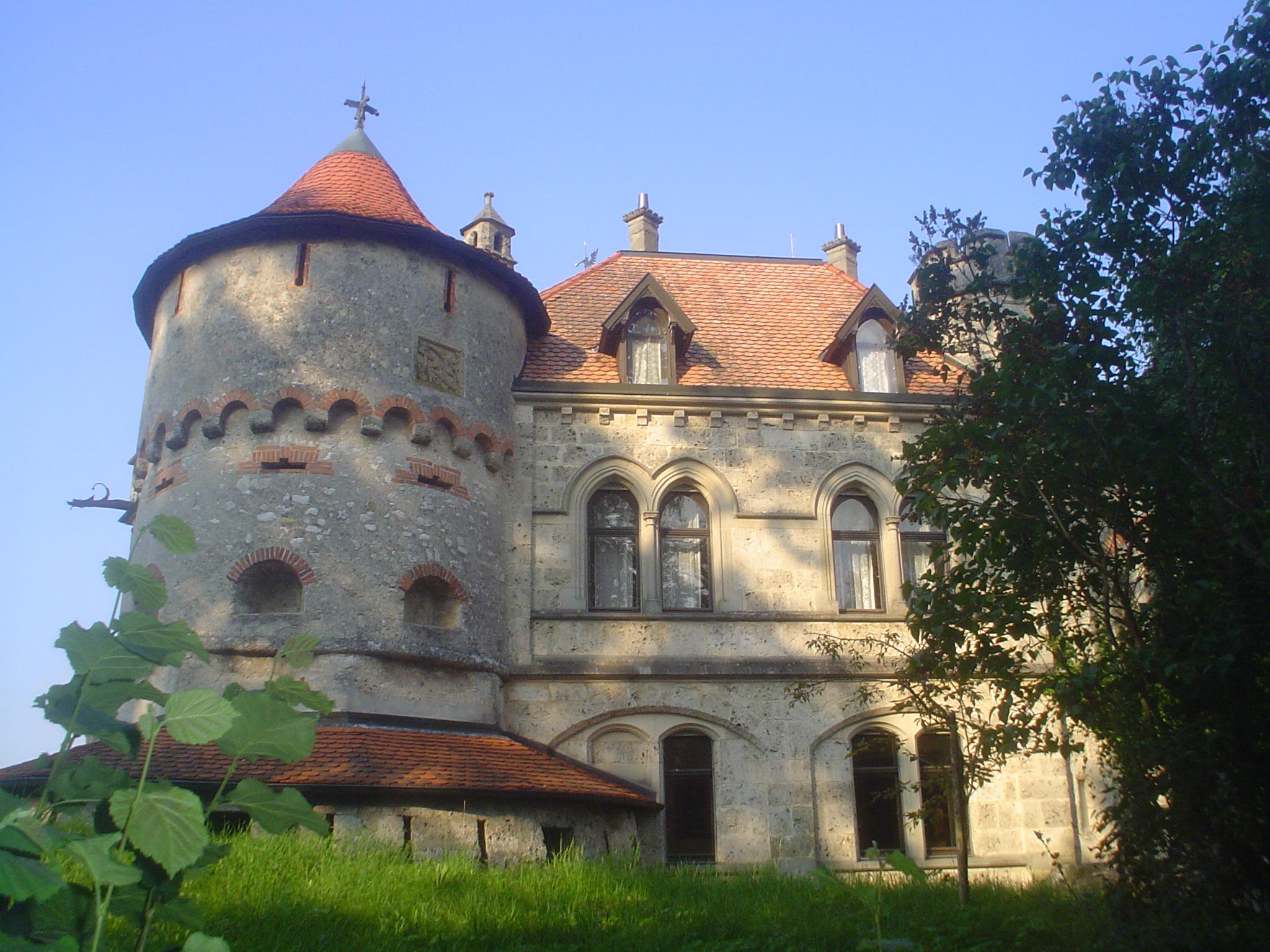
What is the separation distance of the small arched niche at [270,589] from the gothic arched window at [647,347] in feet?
18.9

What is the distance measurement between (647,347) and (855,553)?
14.2ft

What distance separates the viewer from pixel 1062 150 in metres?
9.53

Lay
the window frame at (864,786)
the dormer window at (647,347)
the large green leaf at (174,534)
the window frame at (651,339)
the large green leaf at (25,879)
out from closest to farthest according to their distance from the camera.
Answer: the large green leaf at (25,879) < the large green leaf at (174,534) < the window frame at (864,786) < the window frame at (651,339) < the dormer window at (647,347)

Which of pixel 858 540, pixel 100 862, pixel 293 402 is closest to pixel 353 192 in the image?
pixel 293 402

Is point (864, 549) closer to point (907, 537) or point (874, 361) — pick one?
point (907, 537)

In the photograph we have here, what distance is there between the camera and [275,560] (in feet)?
41.0

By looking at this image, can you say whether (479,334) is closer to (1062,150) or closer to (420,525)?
(420,525)

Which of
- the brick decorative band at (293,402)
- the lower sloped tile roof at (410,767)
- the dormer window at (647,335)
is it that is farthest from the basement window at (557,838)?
the dormer window at (647,335)

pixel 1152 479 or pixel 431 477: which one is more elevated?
pixel 431 477

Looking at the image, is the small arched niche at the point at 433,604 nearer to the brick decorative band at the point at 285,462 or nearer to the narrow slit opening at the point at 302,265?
the brick decorative band at the point at 285,462

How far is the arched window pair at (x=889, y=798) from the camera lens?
14.3 metres

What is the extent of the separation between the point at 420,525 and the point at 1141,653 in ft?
27.0

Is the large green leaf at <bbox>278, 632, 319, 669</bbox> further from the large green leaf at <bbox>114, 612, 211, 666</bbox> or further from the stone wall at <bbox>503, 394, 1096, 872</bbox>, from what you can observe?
the stone wall at <bbox>503, 394, 1096, 872</bbox>

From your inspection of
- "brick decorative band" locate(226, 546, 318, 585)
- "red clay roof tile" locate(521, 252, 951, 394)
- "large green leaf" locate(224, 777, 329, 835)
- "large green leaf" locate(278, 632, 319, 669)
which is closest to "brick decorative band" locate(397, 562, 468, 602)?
"brick decorative band" locate(226, 546, 318, 585)
